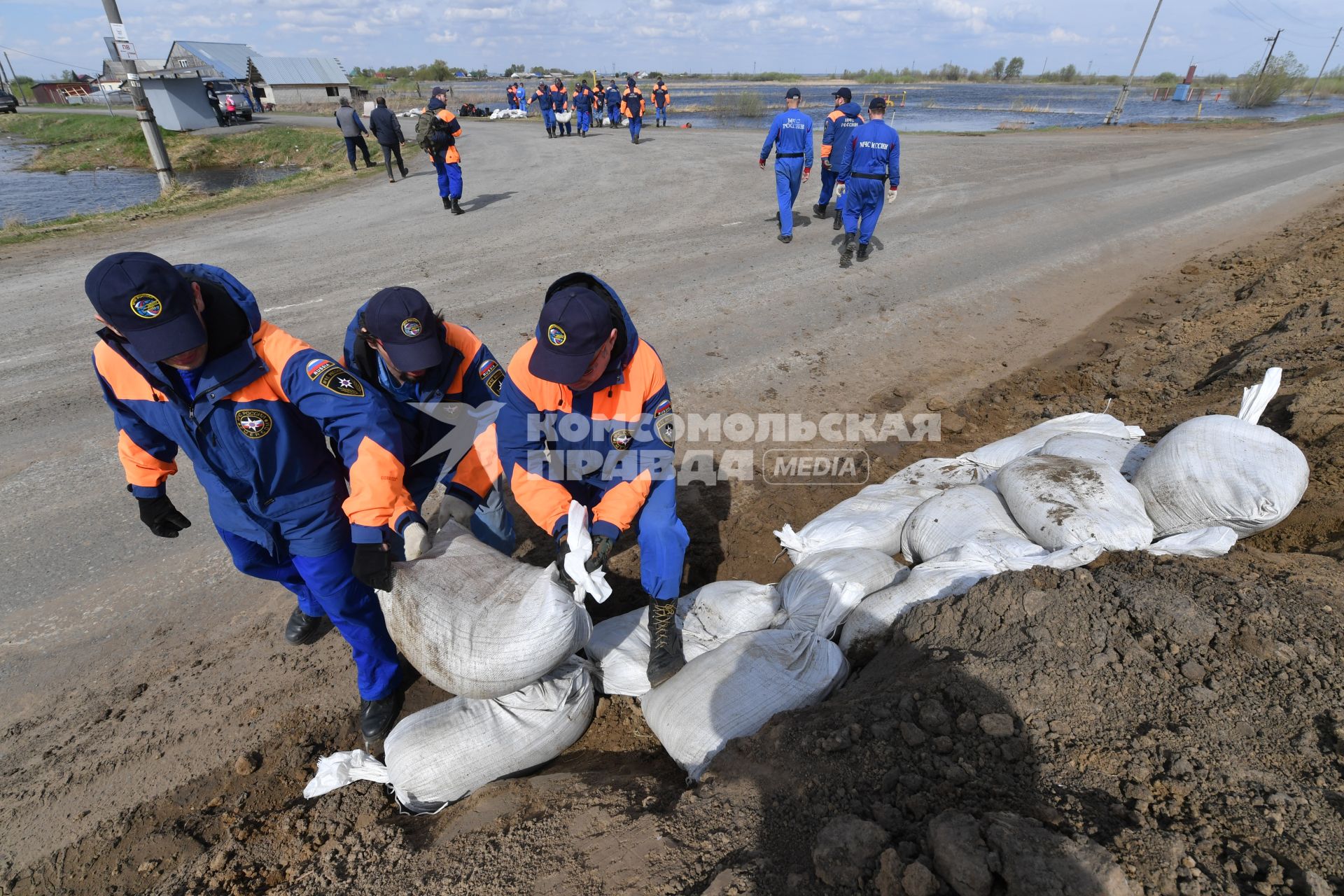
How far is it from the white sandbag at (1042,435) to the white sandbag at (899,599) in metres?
0.99

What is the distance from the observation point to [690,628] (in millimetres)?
2424

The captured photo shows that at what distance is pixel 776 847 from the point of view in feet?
4.96

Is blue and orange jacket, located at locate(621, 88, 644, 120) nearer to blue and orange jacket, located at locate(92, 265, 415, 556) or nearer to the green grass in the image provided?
the green grass

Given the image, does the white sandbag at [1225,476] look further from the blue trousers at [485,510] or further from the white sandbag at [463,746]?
the blue trousers at [485,510]

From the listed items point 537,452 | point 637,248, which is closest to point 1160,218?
point 637,248

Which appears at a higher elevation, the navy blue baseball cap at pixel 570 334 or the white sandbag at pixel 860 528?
the navy blue baseball cap at pixel 570 334

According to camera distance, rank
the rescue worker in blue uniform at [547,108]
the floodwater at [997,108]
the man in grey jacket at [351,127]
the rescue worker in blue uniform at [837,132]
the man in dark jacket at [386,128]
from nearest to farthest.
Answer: the rescue worker in blue uniform at [837,132], the man in dark jacket at [386,128], the man in grey jacket at [351,127], the rescue worker in blue uniform at [547,108], the floodwater at [997,108]

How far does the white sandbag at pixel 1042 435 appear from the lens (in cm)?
314

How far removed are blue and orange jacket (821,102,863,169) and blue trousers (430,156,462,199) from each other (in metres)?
5.06

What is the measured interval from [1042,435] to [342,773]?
3.35 meters

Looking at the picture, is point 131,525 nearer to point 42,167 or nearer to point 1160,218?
point 1160,218

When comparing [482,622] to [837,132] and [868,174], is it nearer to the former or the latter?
[868,174]

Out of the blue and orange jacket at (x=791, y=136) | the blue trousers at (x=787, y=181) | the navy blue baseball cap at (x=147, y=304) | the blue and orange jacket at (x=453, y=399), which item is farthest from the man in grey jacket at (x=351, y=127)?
the navy blue baseball cap at (x=147, y=304)

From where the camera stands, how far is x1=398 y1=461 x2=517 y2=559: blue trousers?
258 centimetres
